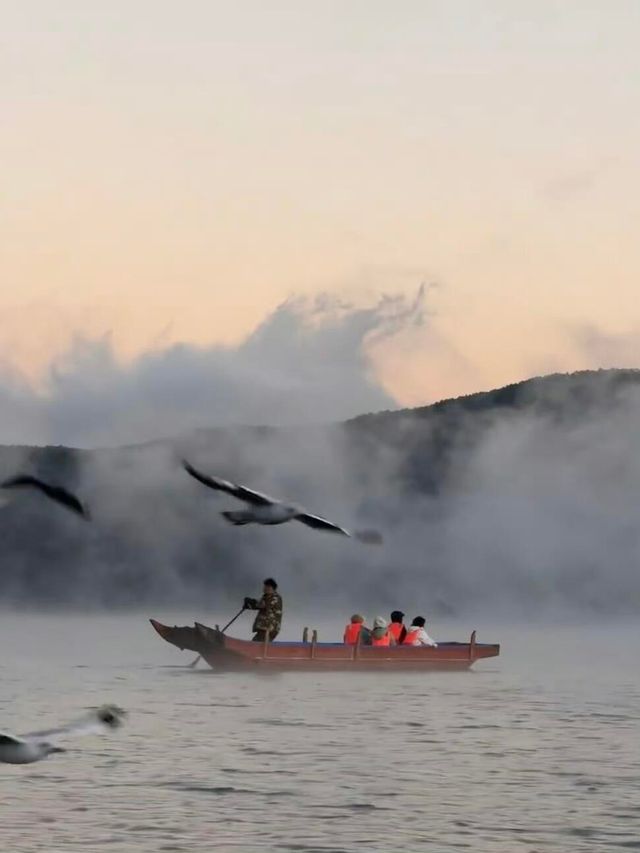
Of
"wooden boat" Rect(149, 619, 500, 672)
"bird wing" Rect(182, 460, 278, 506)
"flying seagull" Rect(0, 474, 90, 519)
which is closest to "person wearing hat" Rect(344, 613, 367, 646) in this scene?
"wooden boat" Rect(149, 619, 500, 672)

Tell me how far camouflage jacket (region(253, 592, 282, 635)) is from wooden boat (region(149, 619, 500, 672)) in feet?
1.66

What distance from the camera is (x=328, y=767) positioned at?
45.9 m

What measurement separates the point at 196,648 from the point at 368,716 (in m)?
14.6

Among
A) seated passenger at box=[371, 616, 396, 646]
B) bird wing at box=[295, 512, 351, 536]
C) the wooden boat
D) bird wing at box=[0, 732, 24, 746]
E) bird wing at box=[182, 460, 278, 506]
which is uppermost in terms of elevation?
seated passenger at box=[371, 616, 396, 646]

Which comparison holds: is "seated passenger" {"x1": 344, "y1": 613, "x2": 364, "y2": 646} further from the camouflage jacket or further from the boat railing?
the camouflage jacket

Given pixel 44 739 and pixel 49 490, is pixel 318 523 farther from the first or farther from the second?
pixel 44 739

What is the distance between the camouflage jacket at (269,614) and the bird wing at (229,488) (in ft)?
107

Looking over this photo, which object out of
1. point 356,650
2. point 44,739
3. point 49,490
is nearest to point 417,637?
point 356,650

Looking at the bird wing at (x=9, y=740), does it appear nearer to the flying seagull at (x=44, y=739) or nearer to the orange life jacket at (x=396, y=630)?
the flying seagull at (x=44, y=739)

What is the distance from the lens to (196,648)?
7325 centimetres

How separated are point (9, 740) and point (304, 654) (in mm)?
40689

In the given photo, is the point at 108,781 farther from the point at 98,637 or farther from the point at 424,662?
the point at 98,637

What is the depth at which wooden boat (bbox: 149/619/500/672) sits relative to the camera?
69.2m

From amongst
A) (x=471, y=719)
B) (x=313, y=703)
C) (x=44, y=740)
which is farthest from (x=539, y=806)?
(x=313, y=703)
